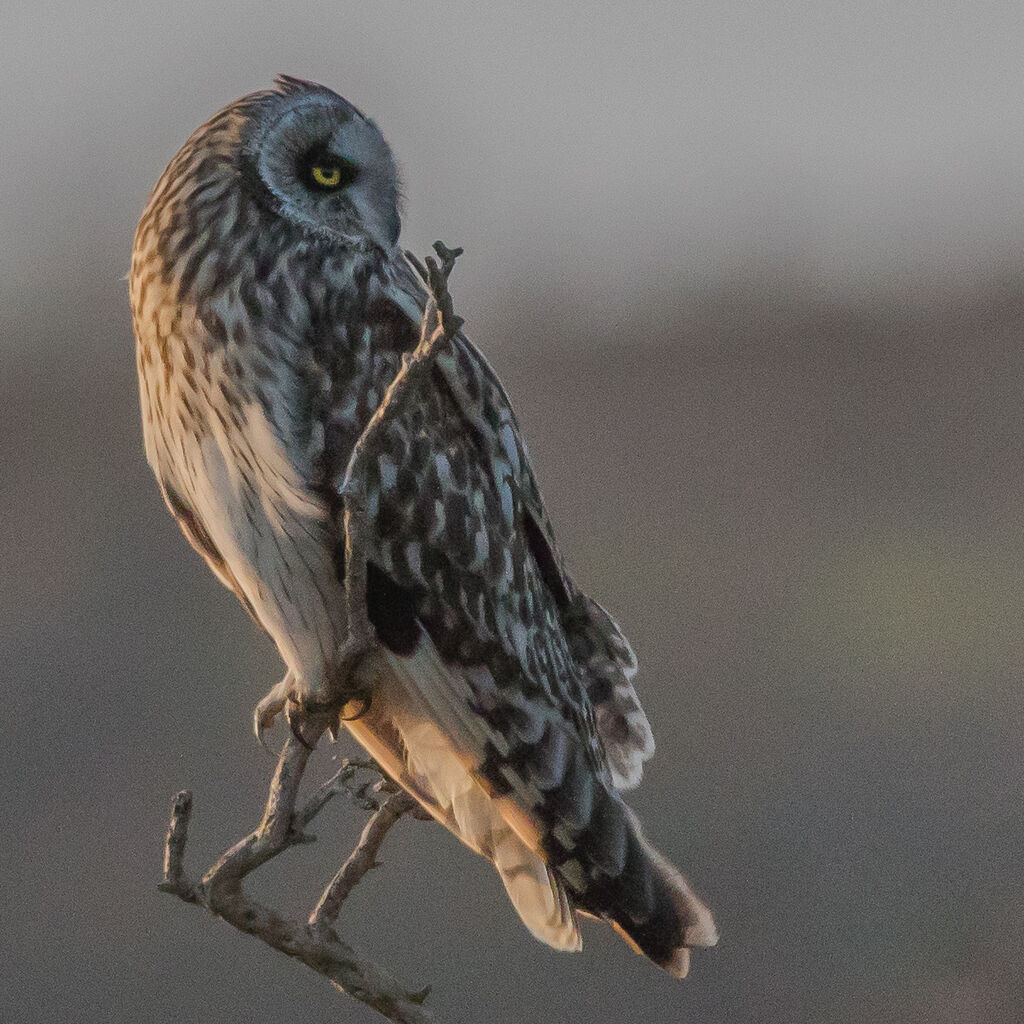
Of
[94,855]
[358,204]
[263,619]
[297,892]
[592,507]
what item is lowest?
[94,855]

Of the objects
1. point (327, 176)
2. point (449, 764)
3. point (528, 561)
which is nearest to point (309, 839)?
point (449, 764)

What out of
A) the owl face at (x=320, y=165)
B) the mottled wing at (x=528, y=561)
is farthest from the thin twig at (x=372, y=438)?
the owl face at (x=320, y=165)

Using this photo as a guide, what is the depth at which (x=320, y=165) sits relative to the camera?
2.15m

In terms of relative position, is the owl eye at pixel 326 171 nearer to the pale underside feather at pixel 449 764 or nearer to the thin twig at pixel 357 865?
the pale underside feather at pixel 449 764

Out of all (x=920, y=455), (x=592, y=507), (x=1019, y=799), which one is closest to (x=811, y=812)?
(x=1019, y=799)

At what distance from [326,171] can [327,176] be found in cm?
1

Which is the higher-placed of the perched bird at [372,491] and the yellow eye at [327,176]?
the yellow eye at [327,176]

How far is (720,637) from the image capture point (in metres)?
8.44

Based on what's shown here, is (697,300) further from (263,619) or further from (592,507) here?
(263,619)

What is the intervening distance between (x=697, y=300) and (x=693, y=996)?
711cm

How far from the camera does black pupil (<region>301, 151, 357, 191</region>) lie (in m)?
2.13

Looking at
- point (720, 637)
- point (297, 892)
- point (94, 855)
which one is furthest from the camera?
point (720, 637)

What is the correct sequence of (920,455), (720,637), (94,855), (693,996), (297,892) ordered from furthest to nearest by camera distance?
(920,455)
(720,637)
(94,855)
(693,996)
(297,892)

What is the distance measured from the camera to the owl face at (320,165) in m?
2.10
